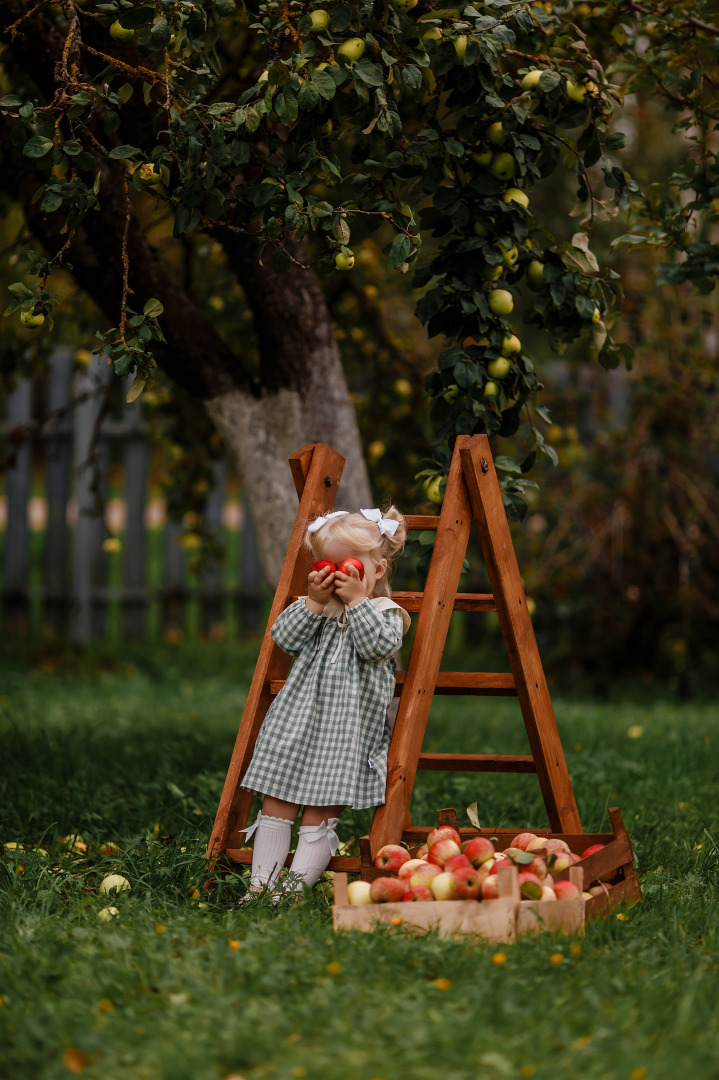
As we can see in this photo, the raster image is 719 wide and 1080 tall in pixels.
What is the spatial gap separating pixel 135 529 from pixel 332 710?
503cm

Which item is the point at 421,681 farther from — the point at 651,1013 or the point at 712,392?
the point at 712,392

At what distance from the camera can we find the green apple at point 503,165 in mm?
2693

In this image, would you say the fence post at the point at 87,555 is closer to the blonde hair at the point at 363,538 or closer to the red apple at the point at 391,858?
the blonde hair at the point at 363,538

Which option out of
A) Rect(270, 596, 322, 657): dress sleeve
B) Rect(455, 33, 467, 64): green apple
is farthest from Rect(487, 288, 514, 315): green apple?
Rect(270, 596, 322, 657): dress sleeve

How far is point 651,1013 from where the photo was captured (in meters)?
1.74

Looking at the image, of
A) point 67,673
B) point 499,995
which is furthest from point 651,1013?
point 67,673

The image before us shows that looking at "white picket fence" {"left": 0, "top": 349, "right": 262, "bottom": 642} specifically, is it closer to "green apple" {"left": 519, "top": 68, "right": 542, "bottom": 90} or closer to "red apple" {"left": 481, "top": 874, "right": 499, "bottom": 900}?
"green apple" {"left": 519, "top": 68, "right": 542, "bottom": 90}

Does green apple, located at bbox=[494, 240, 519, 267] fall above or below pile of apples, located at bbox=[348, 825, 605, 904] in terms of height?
above

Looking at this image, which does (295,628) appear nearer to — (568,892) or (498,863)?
(498,863)

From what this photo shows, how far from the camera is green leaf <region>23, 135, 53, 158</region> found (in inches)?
93.5

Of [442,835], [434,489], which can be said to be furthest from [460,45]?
[442,835]

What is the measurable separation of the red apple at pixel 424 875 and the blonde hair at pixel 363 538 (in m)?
0.75

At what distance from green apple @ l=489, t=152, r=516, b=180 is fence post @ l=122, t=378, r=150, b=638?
16.2 feet

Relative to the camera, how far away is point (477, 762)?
8.65 ft
